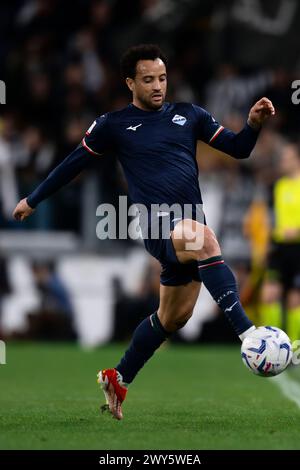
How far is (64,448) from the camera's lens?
561 cm

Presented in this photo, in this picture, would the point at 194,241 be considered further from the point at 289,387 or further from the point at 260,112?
the point at 289,387

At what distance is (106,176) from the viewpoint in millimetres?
14984

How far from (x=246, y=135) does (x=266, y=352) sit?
140cm

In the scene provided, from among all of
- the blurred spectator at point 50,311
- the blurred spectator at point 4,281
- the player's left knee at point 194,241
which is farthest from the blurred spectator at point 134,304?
the player's left knee at point 194,241

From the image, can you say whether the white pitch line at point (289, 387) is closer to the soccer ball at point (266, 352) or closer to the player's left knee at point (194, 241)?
the soccer ball at point (266, 352)

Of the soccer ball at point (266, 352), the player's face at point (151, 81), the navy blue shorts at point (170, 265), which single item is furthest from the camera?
the player's face at point (151, 81)

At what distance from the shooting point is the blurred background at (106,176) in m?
14.6

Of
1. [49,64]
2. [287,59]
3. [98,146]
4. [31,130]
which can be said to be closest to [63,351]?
[31,130]

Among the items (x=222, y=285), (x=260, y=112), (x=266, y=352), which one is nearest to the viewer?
(x=266, y=352)

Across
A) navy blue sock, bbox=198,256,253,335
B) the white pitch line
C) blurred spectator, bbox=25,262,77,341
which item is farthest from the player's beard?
blurred spectator, bbox=25,262,77,341

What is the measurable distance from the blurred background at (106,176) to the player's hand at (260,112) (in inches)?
230

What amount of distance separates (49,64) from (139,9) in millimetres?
1871

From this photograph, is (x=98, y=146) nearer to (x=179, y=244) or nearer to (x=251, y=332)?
(x=179, y=244)

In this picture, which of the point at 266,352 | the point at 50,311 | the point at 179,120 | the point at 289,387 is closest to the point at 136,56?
the point at 179,120
